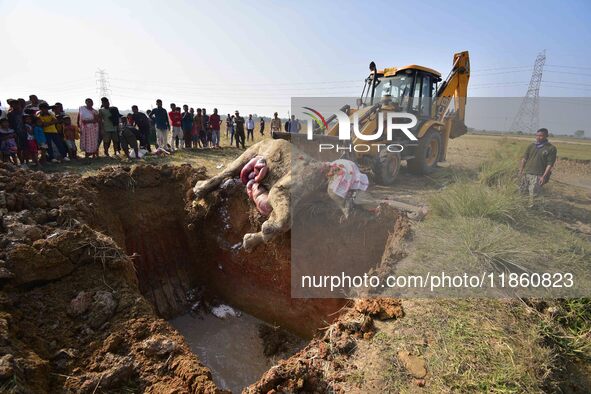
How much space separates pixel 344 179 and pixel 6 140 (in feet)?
22.4

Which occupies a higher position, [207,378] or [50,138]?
[50,138]

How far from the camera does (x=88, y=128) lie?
823 centimetres

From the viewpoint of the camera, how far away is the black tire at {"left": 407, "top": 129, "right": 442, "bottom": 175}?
28.5 feet

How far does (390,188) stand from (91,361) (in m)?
6.72

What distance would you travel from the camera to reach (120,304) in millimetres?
2881

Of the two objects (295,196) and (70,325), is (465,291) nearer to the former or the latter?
(295,196)

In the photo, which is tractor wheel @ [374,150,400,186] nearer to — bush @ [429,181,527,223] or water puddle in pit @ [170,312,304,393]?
bush @ [429,181,527,223]

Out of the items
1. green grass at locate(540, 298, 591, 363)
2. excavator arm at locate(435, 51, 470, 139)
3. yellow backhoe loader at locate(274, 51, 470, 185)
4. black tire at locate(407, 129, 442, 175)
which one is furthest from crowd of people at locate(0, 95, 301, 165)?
green grass at locate(540, 298, 591, 363)

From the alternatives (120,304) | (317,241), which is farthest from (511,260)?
(120,304)

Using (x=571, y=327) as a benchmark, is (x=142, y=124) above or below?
above

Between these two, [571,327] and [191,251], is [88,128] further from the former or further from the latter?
[571,327]

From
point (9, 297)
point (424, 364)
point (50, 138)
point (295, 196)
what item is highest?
point (50, 138)

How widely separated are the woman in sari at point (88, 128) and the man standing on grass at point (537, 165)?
991 cm

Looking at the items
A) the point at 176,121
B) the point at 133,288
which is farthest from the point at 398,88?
the point at 133,288
